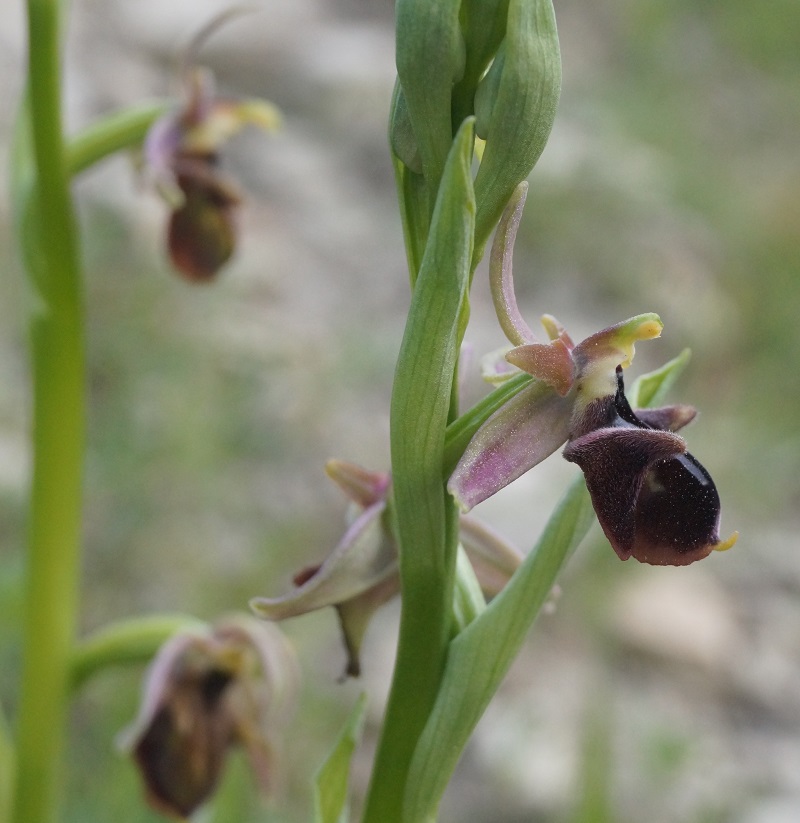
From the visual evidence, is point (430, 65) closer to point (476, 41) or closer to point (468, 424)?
A: point (476, 41)

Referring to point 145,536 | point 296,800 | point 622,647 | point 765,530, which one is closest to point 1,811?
point 296,800

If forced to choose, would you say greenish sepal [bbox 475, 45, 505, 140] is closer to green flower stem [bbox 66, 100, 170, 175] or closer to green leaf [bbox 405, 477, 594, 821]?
green leaf [bbox 405, 477, 594, 821]

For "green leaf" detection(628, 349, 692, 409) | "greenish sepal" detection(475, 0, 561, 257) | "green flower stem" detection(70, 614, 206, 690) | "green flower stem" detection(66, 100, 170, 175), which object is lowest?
"green flower stem" detection(70, 614, 206, 690)

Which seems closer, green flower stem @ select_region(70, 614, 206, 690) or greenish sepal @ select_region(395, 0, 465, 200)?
Answer: greenish sepal @ select_region(395, 0, 465, 200)

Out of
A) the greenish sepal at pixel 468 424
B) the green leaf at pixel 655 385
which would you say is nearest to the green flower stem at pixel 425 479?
the greenish sepal at pixel 468 424

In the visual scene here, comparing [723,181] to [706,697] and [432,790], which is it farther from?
[432,790]

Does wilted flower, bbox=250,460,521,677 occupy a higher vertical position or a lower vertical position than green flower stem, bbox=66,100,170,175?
lower

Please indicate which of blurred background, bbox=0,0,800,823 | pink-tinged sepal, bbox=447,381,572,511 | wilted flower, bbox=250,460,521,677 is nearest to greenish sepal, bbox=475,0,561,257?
pink-tinged sepal, bbox=447,381,572,511
